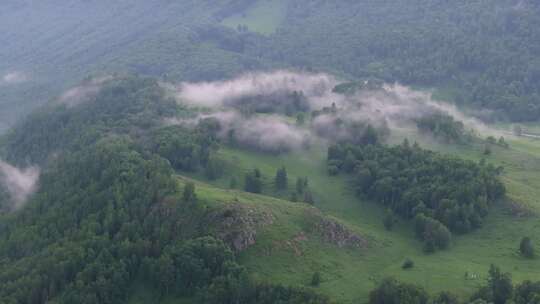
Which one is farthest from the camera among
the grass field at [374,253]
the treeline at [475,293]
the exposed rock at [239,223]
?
the exposed rock at [239,223]

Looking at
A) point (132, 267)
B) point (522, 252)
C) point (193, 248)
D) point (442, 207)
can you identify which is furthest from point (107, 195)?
point (522, 252)

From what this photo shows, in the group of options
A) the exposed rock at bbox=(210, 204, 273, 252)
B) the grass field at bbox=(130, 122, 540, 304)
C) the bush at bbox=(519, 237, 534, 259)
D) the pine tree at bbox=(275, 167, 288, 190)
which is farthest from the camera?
the pine tree at bbox=(275, 167, 288, 190)

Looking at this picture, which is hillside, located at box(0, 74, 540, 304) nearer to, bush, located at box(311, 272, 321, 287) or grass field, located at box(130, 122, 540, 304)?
grass field, located at box(130, 122, 540, 304)

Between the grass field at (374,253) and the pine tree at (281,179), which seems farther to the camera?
the pine tree at (281,179)

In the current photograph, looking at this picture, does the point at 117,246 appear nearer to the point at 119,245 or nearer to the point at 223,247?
the point at 119,245

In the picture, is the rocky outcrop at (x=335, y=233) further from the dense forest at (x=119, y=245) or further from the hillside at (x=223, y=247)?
the dense forest at (x=119, y=245)

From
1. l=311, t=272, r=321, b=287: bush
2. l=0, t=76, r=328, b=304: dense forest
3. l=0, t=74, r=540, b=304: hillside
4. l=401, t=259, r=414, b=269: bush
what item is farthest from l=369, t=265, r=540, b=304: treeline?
l=401, t=259, r=414, b=269: bush

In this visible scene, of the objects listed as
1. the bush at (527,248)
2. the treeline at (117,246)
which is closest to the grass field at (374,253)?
the bush at (527,248)
